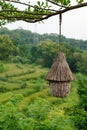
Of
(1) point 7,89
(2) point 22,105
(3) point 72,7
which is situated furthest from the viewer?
(1) point 7,89

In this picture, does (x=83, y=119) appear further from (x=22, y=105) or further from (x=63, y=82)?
(x=63, y=82)

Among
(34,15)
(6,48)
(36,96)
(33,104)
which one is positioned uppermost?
(34,15)

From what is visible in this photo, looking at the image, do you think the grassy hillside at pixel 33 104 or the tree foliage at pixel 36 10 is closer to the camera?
the tree foliage at pixel 36 10

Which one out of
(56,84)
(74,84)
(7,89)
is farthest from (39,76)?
(56,84)

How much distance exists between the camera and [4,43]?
73.2 metres

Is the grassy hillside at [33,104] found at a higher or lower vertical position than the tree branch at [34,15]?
lower

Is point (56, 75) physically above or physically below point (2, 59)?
above

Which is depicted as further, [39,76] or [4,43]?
[4,43]

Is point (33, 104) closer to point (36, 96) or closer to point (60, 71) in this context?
point (36, 96)

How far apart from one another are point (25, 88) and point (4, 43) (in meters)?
27.1

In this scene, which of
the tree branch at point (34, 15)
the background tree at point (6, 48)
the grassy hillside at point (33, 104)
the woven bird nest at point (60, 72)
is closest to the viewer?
the tree branch at point (34, 15)

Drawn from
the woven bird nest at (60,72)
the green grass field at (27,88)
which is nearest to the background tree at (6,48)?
the green grass field at (27,88)

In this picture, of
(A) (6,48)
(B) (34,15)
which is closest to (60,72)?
(B) (34,15)

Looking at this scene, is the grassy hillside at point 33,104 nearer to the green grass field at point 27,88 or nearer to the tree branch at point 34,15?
the green grass field at point 27,88
